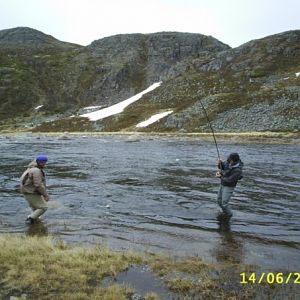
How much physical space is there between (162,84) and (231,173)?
111m

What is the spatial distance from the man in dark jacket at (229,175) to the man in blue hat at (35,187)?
6.49 meters

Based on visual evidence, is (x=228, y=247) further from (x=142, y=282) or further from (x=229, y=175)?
(x=142, y=282)

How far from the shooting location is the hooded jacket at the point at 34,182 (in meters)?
15.4

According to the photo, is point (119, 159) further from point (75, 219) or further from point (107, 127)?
point (107, 127)

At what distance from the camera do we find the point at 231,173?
16.3 meters

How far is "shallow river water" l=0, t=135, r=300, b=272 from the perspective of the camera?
523 inches

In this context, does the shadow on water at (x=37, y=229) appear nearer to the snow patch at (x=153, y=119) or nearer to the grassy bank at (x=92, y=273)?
the grassy bank at (x=92, y=273)

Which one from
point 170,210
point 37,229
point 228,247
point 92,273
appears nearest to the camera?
point 92,273

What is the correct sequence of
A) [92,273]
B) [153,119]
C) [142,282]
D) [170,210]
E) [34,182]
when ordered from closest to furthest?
[142,282], [92,273], [34,182], [170,210], [153,119]

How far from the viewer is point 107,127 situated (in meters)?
91.4
